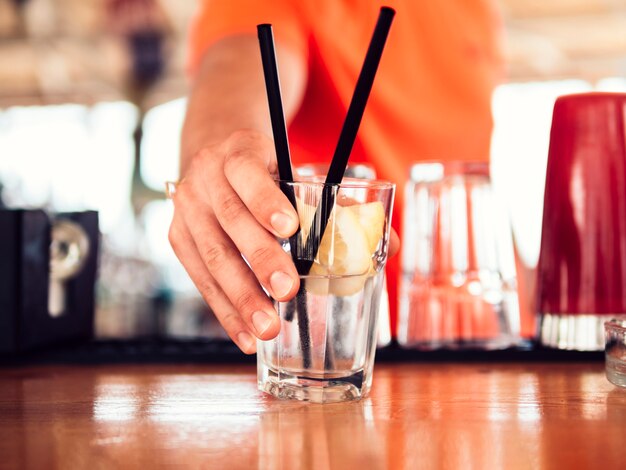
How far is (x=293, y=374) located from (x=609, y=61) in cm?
644

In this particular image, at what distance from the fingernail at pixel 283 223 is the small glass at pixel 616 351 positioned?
0.33 m

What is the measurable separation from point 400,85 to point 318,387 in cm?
105

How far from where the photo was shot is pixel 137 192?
7.84 m

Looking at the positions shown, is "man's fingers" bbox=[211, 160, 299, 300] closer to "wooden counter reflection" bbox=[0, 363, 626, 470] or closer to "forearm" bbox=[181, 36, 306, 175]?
"wooden counter reflection" bbox=[0, 363, 626, 470]

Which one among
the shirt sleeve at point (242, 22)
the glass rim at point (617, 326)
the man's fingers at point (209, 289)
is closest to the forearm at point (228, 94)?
the shirt sleeve at point (242, 22)

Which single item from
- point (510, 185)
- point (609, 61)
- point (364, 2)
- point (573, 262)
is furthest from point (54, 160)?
point (573, 262)

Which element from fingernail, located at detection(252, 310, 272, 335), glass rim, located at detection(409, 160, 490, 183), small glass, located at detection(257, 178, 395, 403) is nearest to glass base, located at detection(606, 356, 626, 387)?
small glass, located at detection(257, 178, 395, 403)

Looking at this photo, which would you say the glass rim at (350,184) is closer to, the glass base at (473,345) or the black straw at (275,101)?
the black straw at (275,101)

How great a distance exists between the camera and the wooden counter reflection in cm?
53

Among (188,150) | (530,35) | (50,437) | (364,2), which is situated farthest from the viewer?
(530,35)

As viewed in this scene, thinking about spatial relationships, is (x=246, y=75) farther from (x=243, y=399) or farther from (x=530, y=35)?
(x=530, y=35)

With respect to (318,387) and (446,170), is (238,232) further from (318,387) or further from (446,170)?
(446,170)

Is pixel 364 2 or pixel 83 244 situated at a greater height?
pixel 364 2

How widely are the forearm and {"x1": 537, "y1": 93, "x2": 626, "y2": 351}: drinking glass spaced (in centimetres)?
39
